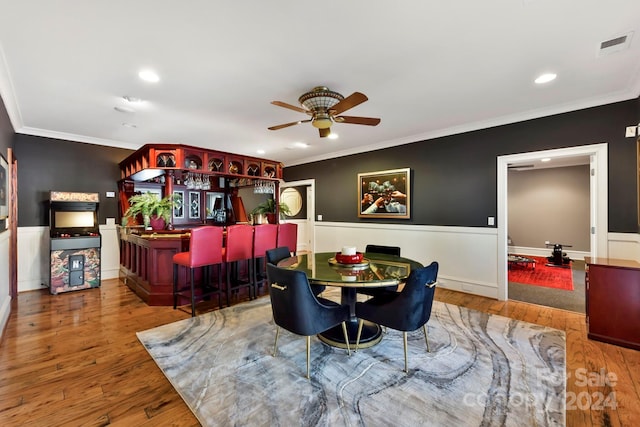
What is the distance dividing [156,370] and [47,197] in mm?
4190

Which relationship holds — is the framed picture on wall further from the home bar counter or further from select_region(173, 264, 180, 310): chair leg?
select_region(173, 264, 180, 310): chair leg

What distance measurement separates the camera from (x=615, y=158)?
3.19m

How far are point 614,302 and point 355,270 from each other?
2519 mm

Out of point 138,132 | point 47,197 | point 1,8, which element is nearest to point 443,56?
point 1,8

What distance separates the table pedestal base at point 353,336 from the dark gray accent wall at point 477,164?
2.49 m

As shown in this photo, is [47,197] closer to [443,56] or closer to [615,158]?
[443,56]

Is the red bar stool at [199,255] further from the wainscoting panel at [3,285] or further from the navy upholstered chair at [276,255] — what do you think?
the wainscoting panel at [3,285]

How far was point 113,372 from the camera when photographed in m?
2.22

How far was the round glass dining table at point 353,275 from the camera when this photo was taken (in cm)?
212

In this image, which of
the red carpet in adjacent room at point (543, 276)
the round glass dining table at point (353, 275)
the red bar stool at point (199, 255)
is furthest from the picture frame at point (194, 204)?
the red carpet in adjacent room at point (543, 276)

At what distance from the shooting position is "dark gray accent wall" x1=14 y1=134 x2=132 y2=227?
445cm

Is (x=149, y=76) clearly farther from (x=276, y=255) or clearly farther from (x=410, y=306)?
(x=410, y=306)

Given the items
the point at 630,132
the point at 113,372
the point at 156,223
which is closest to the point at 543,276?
the point at 630,132

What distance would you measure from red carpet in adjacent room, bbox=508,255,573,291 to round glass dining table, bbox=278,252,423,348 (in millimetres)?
3648
